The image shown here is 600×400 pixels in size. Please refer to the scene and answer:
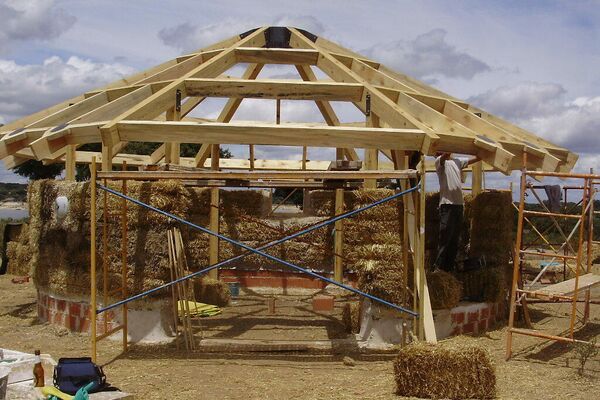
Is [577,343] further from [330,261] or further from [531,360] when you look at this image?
[330,261]

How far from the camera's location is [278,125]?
26.6ft

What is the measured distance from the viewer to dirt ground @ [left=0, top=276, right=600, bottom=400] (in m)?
6.48

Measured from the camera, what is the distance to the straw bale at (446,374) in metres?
6.21

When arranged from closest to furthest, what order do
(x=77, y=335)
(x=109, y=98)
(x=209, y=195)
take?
1. (x=77, y=335)
2. (x=109, y=98)
3. (x=209, y=195)

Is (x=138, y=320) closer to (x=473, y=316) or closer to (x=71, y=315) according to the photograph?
(x=71, y=315)

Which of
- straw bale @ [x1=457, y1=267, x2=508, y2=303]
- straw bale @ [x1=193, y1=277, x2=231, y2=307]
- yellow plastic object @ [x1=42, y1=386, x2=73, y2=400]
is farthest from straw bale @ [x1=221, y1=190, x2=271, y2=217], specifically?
yellow plastic object @ [x1=42, y1=386, x2=73, y2=400]

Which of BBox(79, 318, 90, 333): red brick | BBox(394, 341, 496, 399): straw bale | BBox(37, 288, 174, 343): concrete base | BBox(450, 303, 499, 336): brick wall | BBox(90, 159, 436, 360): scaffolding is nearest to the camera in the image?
BBox(394, 341, 496, 399): straw bale

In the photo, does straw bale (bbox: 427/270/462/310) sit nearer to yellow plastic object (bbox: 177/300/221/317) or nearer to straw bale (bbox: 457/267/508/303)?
straw bale (bbox: 457/267/508/303)

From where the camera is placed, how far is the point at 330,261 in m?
12.5

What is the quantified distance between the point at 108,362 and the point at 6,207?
197 feet

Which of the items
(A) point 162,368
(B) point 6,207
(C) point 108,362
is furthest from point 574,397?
(B) point 6,207

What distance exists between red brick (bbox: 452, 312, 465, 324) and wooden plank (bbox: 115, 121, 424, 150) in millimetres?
2429

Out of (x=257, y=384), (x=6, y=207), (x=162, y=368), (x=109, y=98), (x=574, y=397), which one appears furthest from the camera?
(x=6, y=207)

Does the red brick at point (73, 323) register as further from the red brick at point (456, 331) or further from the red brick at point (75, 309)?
the red brick at point (456, 331)
